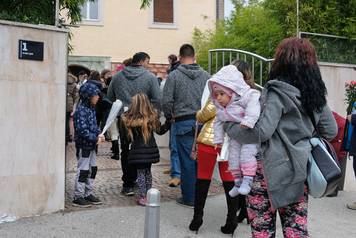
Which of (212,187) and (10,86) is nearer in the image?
(10,86)

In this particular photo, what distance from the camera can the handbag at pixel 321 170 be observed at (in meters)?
3.82

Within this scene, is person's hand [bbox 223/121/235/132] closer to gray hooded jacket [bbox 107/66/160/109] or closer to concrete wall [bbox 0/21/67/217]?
concrete wall [bbox 0/21/67/217]

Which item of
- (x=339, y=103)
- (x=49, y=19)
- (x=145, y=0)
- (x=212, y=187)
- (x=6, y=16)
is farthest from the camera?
(x=339, y=103)

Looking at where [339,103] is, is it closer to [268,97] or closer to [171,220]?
[171,220]

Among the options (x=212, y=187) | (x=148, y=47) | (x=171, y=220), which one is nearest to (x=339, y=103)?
(x=212, y=187)

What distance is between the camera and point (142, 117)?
6.96 meters

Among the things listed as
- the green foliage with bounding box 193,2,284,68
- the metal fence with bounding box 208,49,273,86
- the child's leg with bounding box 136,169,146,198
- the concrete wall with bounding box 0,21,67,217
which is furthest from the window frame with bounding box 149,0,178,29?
the concrete wall with bounding box 0,21,67,217

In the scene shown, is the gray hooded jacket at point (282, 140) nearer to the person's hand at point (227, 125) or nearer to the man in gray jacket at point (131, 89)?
the person's hand at point (227, 125)

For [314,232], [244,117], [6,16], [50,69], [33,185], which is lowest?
[314,232]

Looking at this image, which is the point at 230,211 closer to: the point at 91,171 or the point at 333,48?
the point at 91,171

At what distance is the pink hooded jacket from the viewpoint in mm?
3912

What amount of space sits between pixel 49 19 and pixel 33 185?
203 centimetres

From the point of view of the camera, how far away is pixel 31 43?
619cm

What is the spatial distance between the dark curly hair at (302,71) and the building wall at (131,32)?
19439 mm
